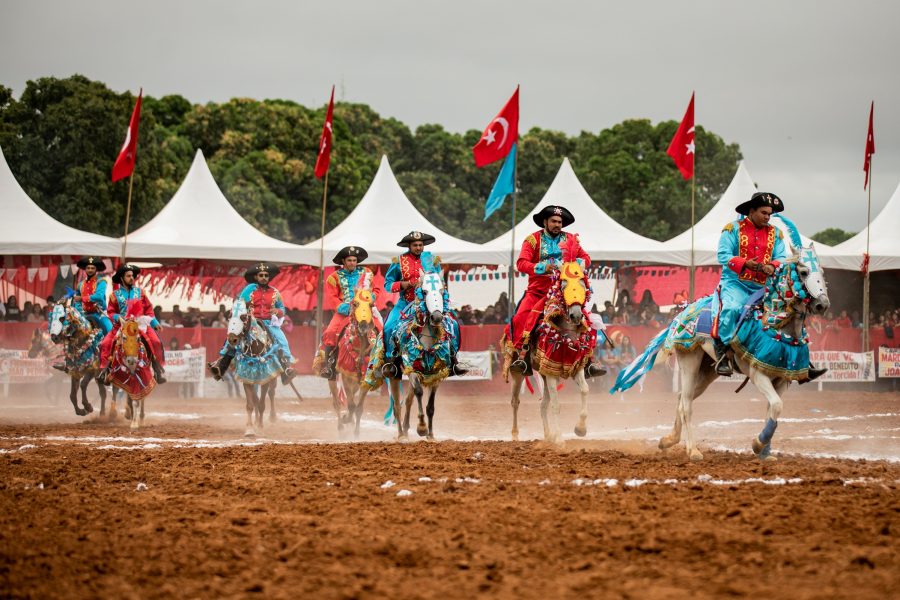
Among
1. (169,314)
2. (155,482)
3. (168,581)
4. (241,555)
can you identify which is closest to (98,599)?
(168,581)

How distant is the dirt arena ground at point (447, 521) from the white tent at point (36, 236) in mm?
13835

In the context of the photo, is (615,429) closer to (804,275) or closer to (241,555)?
(804,275)

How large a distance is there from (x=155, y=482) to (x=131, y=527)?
240cm

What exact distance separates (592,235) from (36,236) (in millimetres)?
14407

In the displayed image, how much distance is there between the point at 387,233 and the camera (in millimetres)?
29250

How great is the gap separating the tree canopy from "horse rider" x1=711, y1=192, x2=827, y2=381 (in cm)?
3293

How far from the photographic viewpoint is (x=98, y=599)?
5.64 m

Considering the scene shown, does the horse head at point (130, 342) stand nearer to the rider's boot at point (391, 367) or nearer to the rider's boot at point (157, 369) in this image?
the rider's boot at point (157, 369)

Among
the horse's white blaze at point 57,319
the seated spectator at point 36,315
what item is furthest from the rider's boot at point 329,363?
the seated spectator at point 36,315

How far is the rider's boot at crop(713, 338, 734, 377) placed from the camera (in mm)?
11469

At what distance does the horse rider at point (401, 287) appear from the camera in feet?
46.6

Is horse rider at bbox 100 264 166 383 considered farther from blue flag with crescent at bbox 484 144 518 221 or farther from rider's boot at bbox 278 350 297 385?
blue flag with crescent at bbox 484 144 518 221

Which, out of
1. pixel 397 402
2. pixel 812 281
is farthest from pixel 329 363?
pixel 812 281

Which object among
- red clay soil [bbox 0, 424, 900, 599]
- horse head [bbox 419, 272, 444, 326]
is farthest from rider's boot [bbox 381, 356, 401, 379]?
red clay soil [bbox 0, 424, 900, 599]
